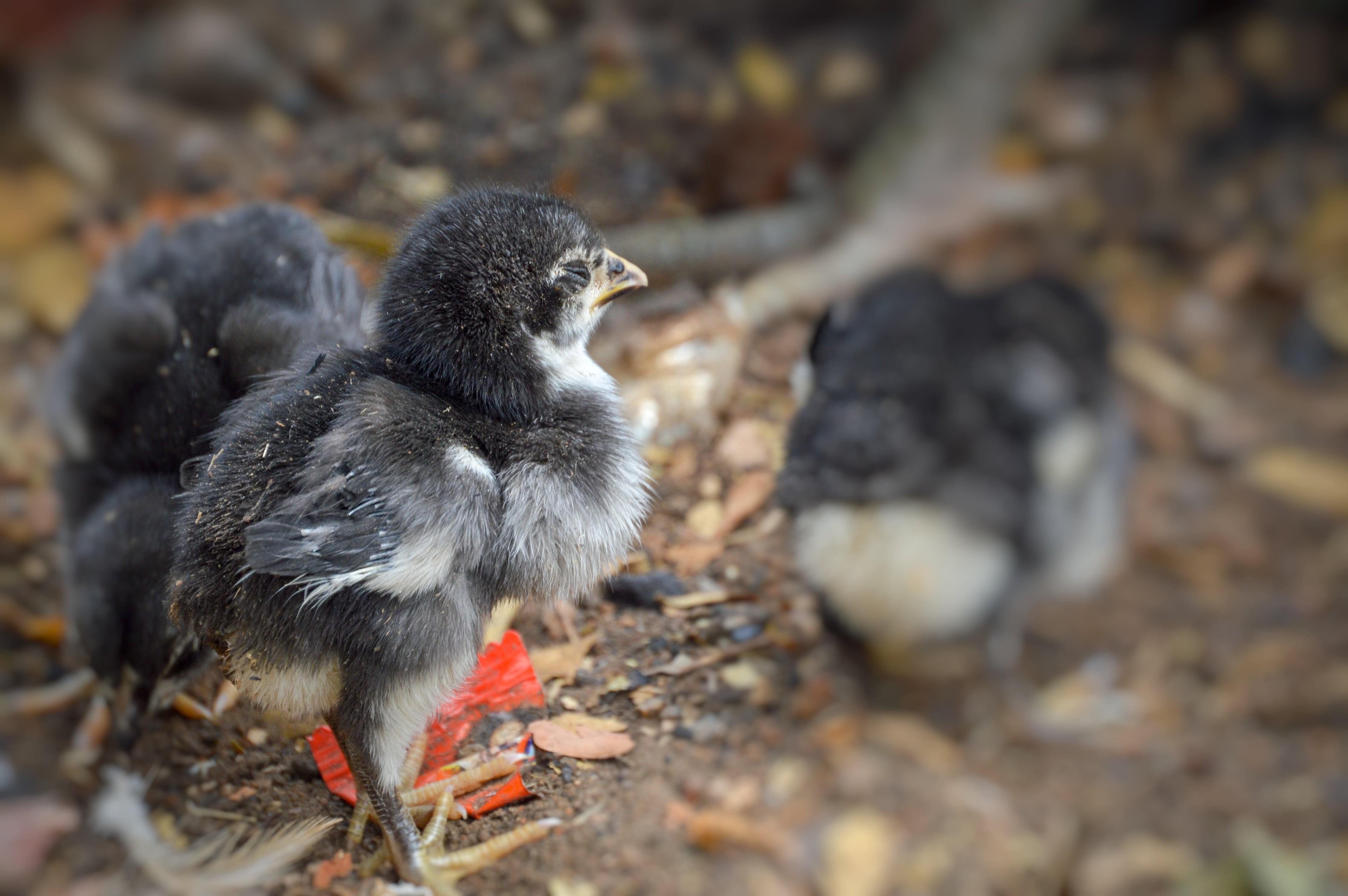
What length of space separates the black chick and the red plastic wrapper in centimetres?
2

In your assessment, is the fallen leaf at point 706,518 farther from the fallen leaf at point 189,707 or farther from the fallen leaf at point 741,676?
the fallen leaf at point 189,707

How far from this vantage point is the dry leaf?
→ 1360 mm

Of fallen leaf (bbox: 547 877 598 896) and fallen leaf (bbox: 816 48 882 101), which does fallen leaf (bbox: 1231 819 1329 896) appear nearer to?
fallen leaf (bbox: 547 877 598 896)

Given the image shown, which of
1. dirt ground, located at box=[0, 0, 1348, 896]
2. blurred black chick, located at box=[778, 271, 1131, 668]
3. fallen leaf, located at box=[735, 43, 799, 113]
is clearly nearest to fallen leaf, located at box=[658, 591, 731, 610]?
dirt ground, located at box=[0, 0, 1348, 896]

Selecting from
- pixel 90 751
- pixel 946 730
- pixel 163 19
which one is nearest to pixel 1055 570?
pixel 946 730

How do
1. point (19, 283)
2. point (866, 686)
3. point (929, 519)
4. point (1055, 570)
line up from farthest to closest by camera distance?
point (19, 283) → point (1055, 570) → point (929, 519) → point (866, 686)

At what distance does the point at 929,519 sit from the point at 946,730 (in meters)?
0.29

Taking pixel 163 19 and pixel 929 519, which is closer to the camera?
pixel 929 519

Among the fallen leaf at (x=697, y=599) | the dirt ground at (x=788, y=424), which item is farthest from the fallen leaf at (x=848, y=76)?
the fallen leaf at (x=697, y=599)

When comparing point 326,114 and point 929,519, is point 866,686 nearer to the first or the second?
point 929,519

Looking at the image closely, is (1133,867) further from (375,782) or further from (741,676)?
(375,782)

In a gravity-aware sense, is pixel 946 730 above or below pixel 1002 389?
below

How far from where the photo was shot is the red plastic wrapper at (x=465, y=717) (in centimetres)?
98

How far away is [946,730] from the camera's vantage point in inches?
46.6
